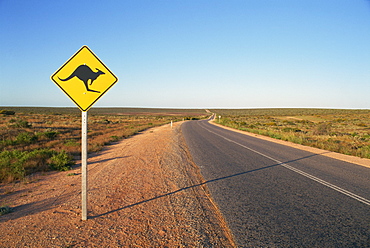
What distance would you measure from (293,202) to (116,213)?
12.2 ft

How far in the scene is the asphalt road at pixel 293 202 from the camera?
372cm

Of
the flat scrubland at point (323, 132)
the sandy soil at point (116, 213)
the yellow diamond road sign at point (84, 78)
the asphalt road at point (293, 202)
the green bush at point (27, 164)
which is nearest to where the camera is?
the sandy soil at point (116, 213)

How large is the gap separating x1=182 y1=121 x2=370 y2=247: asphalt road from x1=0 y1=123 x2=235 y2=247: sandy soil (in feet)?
1.53

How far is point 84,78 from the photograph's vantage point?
13.7ft

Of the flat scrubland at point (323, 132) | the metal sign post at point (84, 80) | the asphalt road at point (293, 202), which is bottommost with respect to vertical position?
the flat scrubland at point (323, 132)

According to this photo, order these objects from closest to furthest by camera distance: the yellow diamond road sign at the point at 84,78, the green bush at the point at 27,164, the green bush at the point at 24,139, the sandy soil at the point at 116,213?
the sandy soil at the point at 116,213, the yellow diamond road sign at the point at 84,78, the green bush at the point at 27,164, the green bush at the point at 24,139

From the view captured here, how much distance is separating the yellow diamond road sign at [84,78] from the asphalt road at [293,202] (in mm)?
3281

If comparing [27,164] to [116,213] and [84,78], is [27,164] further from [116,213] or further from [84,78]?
[84,78]

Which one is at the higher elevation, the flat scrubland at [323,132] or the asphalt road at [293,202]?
the asphalt road at [293,202]

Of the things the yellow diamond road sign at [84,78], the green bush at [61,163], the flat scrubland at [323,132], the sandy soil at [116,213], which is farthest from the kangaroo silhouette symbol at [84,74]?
the flat scrubland at [323,132]

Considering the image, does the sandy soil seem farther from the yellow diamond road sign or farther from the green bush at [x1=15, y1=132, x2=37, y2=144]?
the green bush at [x1=15, y1=132, x2=37, y2=144]

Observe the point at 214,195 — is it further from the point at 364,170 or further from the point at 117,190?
the point at 364,170

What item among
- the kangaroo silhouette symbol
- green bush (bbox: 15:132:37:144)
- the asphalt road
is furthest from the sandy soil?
green bush (bbox: 15:132:37:144)

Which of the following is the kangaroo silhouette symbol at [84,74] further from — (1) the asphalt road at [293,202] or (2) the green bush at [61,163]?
(2) the green bush at [61,163]
